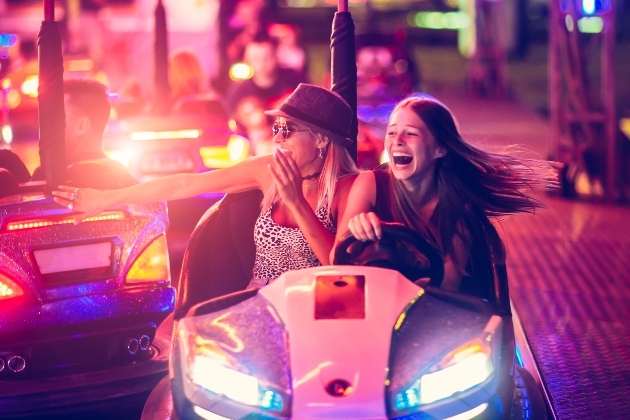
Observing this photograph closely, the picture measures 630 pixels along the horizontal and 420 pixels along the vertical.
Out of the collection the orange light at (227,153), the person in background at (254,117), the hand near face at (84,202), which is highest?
the hand near face at (84,202)

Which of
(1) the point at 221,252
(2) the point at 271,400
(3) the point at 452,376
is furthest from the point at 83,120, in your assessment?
(3) the point at 452,376

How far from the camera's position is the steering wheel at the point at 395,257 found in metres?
2.59

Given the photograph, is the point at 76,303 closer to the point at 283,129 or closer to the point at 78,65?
the point at 283,129

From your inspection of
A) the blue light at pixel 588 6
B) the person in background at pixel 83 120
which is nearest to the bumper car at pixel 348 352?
the person in background at pixel 83 120

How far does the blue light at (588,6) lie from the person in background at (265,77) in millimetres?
3435

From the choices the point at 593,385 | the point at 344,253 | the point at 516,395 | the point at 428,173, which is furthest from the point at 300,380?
the point at 593,385

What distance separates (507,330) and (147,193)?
1.32m

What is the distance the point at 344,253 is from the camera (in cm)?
262

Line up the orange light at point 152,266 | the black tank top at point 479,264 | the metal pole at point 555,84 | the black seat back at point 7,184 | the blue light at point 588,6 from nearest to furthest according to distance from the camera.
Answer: the black tank top at point 479,264, the black seat back at point 7,184, the orange light at point 152,266, the blue light at point 588,6, the metal pole at point 555,84

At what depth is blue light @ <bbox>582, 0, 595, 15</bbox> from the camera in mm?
10093

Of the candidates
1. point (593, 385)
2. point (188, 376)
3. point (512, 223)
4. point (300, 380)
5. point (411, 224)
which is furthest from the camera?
point (512, 223)

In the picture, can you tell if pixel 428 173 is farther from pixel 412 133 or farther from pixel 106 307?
pixel 106 307

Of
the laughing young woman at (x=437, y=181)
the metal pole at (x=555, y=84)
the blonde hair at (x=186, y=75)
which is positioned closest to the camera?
the laughing young woman at (x=437, y=181)

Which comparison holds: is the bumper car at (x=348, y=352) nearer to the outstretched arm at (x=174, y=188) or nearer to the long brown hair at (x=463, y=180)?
the long brown hair at (x=463, y=180)
